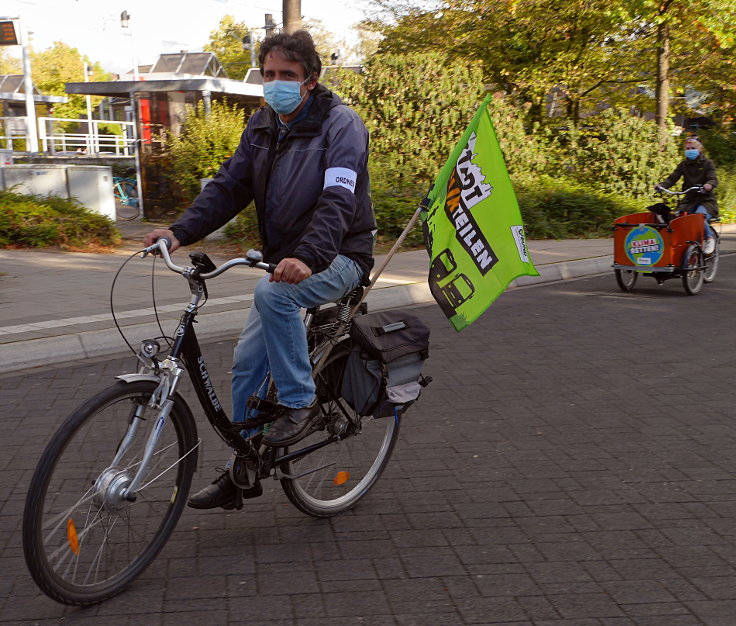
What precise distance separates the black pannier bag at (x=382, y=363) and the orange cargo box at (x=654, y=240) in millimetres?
7279

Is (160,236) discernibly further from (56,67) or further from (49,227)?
(56,67)

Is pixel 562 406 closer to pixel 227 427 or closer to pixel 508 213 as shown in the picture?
pixel 508 213

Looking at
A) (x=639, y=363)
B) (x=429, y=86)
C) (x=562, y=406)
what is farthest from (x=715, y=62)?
(x=562, y=406)

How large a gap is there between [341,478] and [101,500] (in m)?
1.23

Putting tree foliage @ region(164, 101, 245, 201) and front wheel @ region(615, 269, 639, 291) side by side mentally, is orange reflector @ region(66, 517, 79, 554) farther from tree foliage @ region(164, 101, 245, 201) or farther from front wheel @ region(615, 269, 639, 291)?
tree foliage @ region(164, 101, 245, 201)

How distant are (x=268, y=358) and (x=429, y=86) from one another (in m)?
15.1

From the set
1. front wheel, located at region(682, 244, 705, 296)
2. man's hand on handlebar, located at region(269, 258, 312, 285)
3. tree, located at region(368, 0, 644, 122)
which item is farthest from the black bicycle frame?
tree, located at region(368, 0, 644, 122)

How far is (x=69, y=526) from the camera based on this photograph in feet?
10.3

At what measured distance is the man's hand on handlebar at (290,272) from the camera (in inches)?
125

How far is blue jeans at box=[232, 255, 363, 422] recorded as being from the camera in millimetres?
3453

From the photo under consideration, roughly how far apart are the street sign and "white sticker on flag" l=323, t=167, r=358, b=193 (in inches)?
754

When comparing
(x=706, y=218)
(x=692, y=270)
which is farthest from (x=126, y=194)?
(x=692, y=270)

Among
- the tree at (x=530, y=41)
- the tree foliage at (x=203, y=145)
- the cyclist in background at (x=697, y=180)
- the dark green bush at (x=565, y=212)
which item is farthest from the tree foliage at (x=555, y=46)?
the cyclist in background at (x=697, y=180)

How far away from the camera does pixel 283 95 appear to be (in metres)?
3.48
